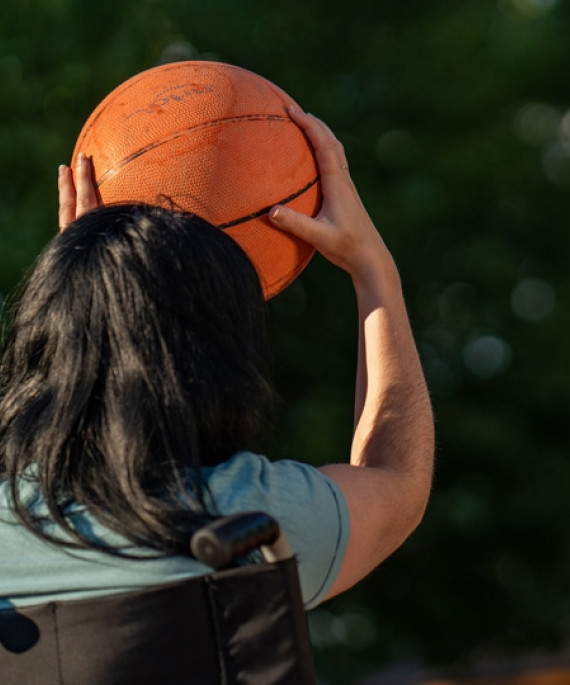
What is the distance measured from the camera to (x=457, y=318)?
782cm

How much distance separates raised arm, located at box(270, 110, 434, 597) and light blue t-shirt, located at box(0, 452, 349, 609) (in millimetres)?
60

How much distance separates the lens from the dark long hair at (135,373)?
6.23ft

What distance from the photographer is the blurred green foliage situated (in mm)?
7520

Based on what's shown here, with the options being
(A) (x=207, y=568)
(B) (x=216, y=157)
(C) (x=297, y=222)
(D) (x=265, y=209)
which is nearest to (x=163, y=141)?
(B) (x=216, y=157)

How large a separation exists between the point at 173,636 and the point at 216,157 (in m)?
1.40

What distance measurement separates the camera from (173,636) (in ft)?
6.20

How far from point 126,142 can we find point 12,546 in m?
1.37

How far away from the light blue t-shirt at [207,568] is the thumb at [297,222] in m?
0.85

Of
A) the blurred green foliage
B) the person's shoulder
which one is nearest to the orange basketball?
the person's shoulder

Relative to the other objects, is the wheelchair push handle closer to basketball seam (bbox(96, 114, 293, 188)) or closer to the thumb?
the thumb

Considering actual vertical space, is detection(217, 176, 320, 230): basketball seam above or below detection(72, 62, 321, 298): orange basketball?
below

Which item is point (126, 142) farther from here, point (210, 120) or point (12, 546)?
point (12, 546)

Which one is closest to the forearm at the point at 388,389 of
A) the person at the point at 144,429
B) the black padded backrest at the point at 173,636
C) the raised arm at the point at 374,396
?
the raised arm at the point at 374,396

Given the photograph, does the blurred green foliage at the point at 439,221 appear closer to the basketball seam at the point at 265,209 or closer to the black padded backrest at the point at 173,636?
the basketball seam at the point at 265,209
